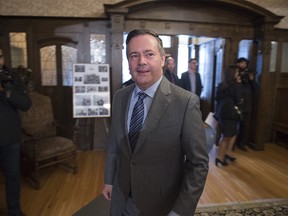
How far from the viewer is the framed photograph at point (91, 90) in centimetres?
363

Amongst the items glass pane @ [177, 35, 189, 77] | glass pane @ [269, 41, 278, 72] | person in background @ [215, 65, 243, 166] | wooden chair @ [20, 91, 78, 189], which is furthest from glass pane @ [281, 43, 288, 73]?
wooden chair @ [20, 91, 78, 189]

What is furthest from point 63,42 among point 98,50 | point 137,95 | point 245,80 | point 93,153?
point 137,95

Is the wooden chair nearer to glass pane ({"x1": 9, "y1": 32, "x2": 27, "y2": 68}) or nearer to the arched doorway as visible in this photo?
glass pane ({"x1": 9, "y1": 32, "x2": 27, "y2": 68})

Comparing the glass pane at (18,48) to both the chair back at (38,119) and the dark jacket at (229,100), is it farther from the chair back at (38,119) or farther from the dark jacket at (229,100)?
the dark jacket at (229,100)

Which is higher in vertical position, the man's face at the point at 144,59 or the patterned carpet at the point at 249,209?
the man's face at the point at 144,59

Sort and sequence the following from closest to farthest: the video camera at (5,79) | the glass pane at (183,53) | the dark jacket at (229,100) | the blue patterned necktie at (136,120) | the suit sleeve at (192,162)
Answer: the suit sleeve at (192,162) < the blue patterned necktie at (136,120) < the video camera at (5,79) < the dark jacket at (229,100) < the glass pane at (183,53)

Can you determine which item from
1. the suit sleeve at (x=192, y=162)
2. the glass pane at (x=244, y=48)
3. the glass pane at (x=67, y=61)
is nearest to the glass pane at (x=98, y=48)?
the glass pane at (x=67, y=61)

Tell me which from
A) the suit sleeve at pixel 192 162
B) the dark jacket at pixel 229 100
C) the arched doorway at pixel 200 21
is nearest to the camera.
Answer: the suit sleeve at pixel 192 162

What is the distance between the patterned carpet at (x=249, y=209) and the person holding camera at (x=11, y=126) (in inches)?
67.4

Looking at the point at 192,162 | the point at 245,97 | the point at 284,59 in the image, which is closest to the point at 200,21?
the point at 245,97

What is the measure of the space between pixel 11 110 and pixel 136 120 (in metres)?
1.44

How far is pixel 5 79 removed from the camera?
1.98 metres

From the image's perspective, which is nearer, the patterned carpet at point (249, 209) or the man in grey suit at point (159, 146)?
the man in grey suit at point (159, 146)

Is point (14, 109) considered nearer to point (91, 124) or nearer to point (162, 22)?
point (91, 124)
